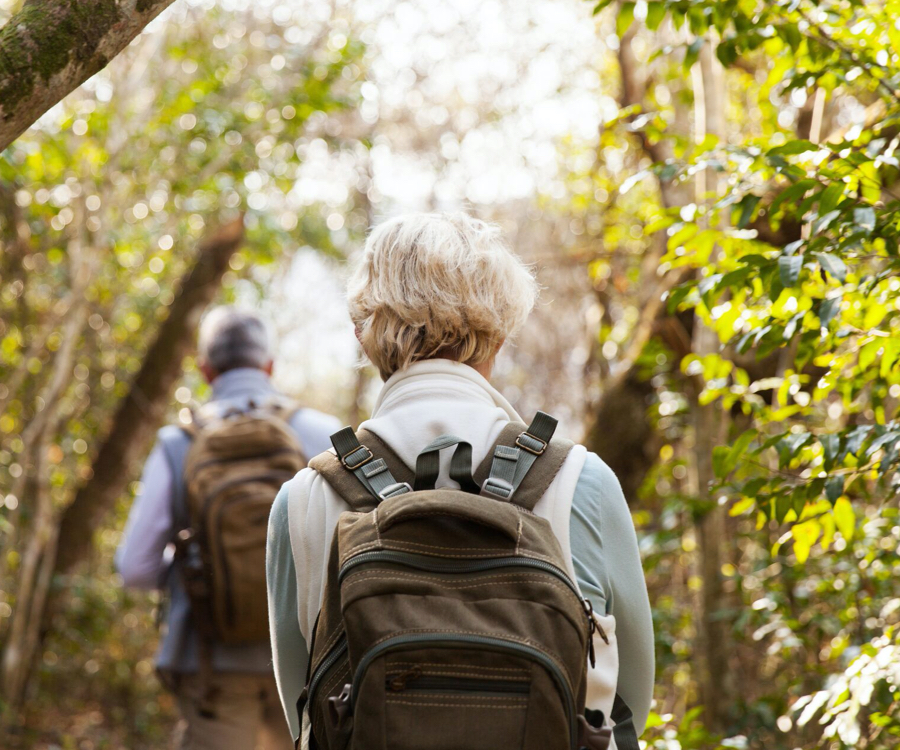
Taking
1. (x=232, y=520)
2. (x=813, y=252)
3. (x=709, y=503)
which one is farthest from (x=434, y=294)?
(x=709, y=503)

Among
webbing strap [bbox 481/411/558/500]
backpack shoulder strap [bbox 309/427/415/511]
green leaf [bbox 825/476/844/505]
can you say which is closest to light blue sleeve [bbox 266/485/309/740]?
backpack shoulder strap [bbox 309/427/415/511]

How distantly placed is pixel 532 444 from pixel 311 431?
6.25 ft

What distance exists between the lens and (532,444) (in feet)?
5.01

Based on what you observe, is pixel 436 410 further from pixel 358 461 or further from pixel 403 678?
pixel 403 678

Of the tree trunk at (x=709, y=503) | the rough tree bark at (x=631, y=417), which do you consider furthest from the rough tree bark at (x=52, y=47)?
the rough tree bark at (x=631, y=417)

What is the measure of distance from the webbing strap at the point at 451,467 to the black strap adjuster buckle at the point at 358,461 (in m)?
0.11

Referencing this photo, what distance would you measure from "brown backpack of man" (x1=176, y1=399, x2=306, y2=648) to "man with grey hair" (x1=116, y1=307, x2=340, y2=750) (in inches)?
1.3

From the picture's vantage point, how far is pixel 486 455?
61.2 inches

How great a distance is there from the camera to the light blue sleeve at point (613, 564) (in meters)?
1.54

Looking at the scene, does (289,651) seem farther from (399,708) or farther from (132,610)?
(132,610)

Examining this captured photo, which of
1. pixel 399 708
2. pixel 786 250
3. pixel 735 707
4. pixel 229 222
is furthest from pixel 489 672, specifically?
pixel 229 222

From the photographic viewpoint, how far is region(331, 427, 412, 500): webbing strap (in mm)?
1533

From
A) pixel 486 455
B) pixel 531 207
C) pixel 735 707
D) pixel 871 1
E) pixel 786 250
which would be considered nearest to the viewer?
pixel 486 455

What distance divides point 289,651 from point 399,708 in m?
0.44
